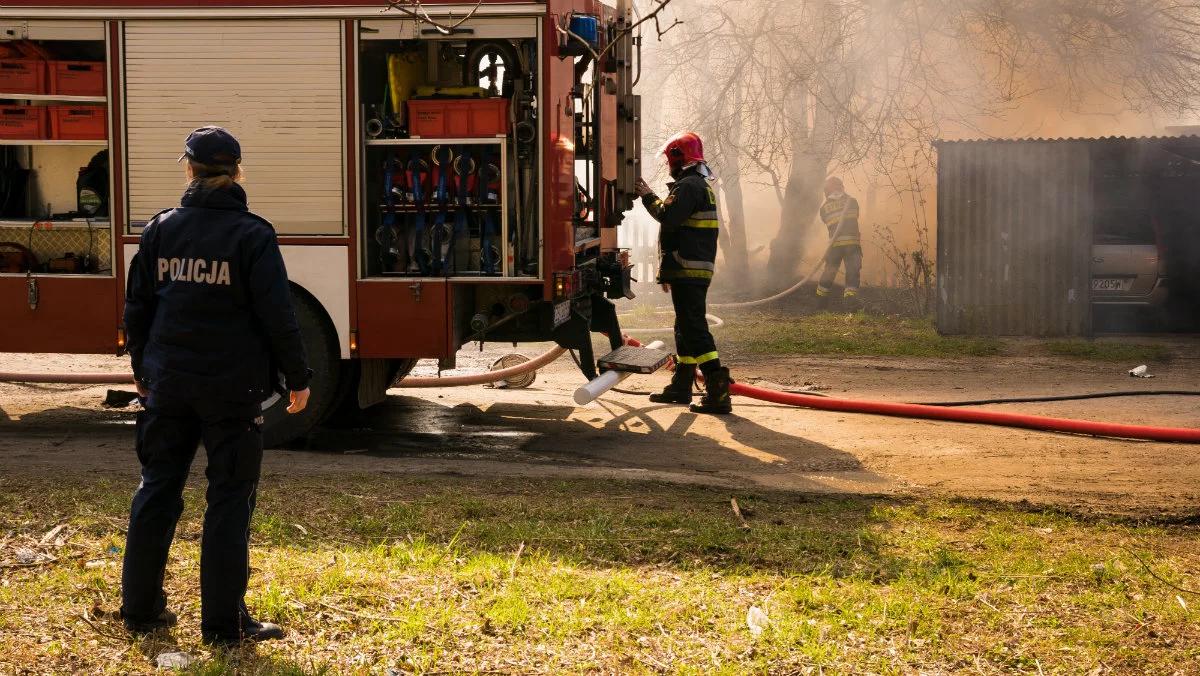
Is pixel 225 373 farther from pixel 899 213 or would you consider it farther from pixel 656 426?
pixel 899 213

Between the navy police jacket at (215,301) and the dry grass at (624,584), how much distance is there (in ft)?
2.90

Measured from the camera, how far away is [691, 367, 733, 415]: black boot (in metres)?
8.88

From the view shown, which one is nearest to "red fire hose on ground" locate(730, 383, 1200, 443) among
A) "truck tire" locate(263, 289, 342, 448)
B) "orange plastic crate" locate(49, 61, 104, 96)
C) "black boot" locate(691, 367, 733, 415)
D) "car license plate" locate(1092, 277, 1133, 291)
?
"black boot" locate(691, 367, 733, 415)

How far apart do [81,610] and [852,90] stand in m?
14.0

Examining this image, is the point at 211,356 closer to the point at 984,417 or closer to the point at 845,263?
the point at 984,417

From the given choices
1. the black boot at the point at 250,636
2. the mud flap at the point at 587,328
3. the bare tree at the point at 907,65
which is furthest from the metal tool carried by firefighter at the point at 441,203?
the bare tree at the point at 907,65

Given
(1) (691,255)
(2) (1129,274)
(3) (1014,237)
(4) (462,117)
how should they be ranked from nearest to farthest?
(4) (462,117)
(1) (691,255)
(3) (1014,237)
(2) (1129,274)

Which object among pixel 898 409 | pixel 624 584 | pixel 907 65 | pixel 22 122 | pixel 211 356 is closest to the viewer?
pixel 211 356

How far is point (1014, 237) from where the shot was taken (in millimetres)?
13562

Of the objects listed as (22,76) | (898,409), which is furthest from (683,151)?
(22,76)

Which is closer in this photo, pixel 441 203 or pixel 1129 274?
pixel 441 203

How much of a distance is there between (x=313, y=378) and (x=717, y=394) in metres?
2.87

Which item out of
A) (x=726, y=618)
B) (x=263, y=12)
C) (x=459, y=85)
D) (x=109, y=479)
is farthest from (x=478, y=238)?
(x=726, y=618)

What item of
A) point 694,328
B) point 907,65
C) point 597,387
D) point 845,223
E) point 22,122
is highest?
point 907,65
